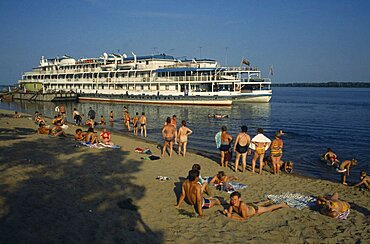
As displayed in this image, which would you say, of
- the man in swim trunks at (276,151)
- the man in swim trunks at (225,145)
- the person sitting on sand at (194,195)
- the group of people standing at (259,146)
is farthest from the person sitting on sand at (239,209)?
the man in swim trunks at (225,145)

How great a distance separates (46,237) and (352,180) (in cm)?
1014

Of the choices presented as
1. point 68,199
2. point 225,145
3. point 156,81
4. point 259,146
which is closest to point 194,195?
point 68,199

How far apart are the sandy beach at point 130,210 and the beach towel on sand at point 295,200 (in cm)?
28

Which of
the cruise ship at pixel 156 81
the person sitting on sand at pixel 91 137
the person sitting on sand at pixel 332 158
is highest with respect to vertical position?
the cruise ship at pixel 156 81

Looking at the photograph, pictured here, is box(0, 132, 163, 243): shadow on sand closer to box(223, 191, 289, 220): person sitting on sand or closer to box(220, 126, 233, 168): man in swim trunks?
box(223, 191, 289, 220): person sitting on sand

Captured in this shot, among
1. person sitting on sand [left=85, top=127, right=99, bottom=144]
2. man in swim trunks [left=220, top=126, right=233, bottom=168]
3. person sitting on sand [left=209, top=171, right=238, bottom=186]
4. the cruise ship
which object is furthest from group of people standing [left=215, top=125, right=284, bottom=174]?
the cruise ship

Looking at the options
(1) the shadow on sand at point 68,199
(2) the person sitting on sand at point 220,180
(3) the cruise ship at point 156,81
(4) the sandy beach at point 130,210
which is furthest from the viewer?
(3) the cruise ship at point 156,81

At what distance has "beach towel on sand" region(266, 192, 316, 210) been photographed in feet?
24.1

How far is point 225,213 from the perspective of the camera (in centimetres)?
662

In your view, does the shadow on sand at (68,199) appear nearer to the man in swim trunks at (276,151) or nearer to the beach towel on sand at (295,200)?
the beach towel on sand at (295,200)

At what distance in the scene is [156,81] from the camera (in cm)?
5025

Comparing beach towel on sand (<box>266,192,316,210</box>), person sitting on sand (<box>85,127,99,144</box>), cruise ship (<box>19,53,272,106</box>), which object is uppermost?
cruise ship (<box>19,53,272,106</box>)

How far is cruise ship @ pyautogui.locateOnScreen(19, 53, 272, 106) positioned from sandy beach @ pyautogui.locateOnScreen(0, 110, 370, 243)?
36.3 meters

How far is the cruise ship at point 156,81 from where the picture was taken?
1825 inches
